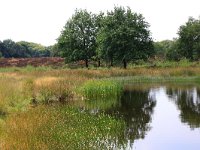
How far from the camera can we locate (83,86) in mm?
27859

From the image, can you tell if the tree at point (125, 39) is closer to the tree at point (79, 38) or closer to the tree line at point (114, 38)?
the tree line at point (114, 38)

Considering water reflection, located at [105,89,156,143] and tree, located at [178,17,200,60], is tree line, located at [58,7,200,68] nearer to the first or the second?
tree, located at [178,17,200,60]

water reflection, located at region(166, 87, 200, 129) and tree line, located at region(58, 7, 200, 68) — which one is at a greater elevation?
tree line, located at region(58, 7, 200, 68)

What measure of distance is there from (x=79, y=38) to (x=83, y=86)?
33912mm

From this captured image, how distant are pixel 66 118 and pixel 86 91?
10.6 meters

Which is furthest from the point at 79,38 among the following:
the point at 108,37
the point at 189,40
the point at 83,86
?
the point at 83,86

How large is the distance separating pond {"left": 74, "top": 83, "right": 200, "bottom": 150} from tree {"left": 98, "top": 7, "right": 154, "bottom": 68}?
22692 millimetres

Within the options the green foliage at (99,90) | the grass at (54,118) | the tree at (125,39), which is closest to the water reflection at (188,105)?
the grass at (54,118)

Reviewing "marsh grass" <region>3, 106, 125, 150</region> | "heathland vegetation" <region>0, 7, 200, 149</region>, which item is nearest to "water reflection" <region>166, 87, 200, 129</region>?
"heathland vegetation" <region>0, 7, 200, 149</region>

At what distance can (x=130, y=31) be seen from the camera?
176ft

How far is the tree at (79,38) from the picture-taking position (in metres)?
60.9

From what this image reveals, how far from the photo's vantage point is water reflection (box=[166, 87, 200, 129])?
62.1 ft

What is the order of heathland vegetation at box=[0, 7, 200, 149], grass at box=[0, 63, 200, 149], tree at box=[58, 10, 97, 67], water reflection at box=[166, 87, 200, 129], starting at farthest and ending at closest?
tree at box=[58, 10, 97, 67]
water reflection at box=[166, 87, 200, 129]
heathland vegetation at box=[0, 7, 200, 149]
grass at box=[0, 63, 200, 149]

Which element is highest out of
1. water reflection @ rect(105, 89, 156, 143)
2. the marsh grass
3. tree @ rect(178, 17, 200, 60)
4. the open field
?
tree @ rect(178, 17, 200, 60)
